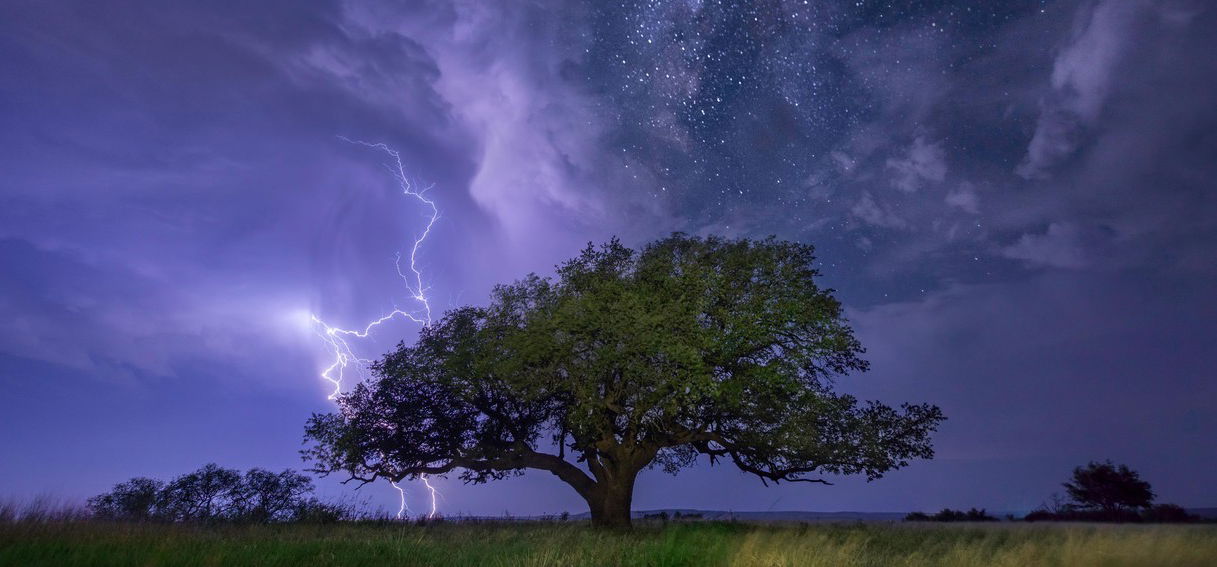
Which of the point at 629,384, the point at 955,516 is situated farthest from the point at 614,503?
the point at 955,516

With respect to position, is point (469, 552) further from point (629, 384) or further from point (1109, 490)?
point (1109, 490)

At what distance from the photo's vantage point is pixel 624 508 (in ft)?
82.1

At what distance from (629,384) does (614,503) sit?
517 centimetres

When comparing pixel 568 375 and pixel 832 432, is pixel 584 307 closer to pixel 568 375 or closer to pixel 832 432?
pixel 568 375

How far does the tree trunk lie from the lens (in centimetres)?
2480

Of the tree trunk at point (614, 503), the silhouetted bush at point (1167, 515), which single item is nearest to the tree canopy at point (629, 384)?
the tree trunk at point (614, 503)

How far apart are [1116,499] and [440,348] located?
3690 centimetres

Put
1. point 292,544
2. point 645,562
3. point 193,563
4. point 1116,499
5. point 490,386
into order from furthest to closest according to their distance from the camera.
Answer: point 1116,499
point 490,386
point 292,544
point 645,562
point 193,563

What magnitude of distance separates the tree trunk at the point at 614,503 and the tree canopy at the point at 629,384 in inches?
2.0

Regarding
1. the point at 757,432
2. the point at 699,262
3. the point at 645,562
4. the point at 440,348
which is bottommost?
the point at 645,562

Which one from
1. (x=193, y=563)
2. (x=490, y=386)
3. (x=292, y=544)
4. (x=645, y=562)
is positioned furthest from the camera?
(x=490, y=386)

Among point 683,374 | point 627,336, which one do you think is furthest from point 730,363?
point 627,336

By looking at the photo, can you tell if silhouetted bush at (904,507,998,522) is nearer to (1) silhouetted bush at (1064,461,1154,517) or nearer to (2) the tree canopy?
(1) silhouetted bush at (1064,461,1154,517)

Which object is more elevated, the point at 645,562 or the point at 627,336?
the point at 627,336
